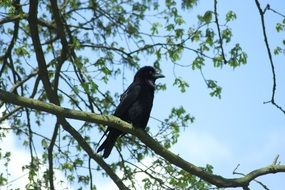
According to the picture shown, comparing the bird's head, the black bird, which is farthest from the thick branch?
the bird's head

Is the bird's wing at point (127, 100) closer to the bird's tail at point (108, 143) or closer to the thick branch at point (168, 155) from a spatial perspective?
the bird's tail at point (108, 143)

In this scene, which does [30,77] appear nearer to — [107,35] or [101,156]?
[107,35]

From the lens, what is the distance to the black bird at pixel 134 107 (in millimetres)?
6793

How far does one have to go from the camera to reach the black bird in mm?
6793

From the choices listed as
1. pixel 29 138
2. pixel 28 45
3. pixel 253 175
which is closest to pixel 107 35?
pixel 28 45

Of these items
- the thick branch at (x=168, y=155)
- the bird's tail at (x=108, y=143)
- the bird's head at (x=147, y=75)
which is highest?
the bird's head at (x=147, y=75)

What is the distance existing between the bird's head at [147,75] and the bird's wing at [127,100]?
0.35 metres

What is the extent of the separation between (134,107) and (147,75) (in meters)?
0.83

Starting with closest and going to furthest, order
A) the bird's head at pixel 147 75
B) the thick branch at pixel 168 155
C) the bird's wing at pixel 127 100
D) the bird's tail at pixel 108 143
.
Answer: the thick branch at pixel 168 155
the bird's tail at pixel 108 143
the bird's wing at pixel 127 100
the bird's head at pixel 147 75

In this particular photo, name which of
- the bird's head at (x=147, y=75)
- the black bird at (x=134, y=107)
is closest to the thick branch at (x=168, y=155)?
the black bird at (x=134, y=107)

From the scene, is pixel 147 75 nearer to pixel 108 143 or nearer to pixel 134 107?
pixel 134 107

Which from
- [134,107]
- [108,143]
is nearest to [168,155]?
[108,143]

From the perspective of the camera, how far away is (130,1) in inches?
364

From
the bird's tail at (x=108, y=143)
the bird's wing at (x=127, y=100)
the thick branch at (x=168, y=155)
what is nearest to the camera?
the thick branch at (x=168, y=155)
